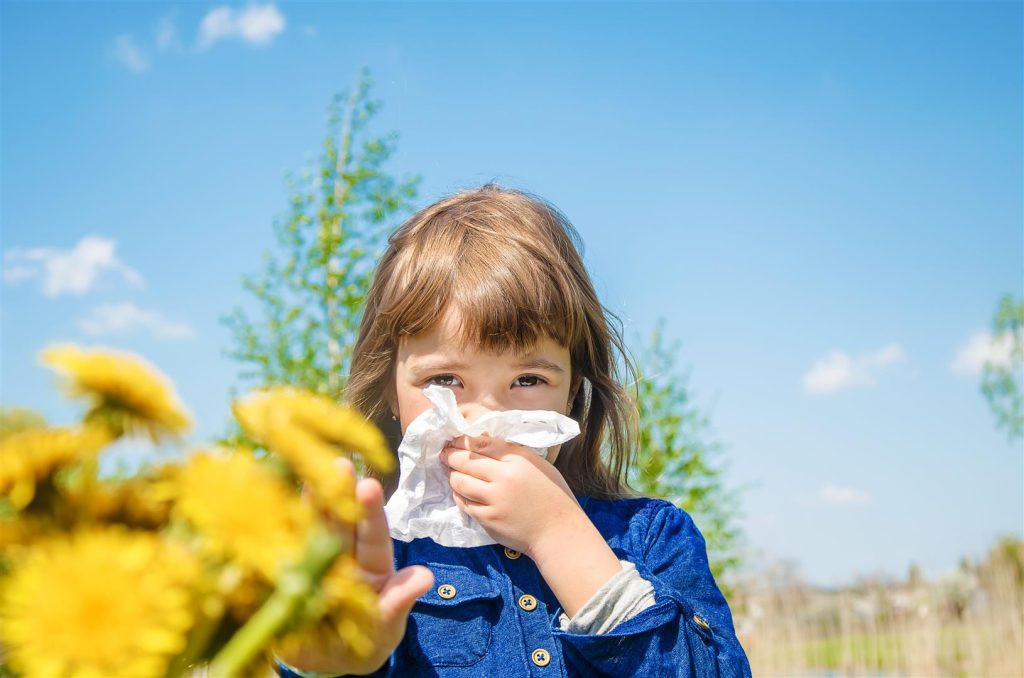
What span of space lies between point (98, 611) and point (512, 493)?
1245mm

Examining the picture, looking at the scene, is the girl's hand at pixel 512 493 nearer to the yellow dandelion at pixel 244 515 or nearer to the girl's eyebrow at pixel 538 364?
the girl's eyebrow at pixel 538 364

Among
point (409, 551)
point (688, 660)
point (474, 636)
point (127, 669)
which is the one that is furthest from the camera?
point (409, 551)

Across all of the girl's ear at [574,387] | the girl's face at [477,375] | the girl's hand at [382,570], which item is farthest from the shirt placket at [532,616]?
the girl's hand at [382,570]

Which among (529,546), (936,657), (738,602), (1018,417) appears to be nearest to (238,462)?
(529,546)

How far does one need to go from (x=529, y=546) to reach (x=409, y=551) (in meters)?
0.39

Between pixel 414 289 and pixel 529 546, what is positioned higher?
pixel 414 289

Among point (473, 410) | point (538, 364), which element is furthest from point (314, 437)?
point (538, 364)

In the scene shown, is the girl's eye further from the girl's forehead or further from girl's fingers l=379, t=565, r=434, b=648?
girl's fingers l=379, t=565, r=434, b=648

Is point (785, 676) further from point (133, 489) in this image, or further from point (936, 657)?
point (133, 489)

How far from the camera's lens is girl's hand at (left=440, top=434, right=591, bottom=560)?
160 centimetres

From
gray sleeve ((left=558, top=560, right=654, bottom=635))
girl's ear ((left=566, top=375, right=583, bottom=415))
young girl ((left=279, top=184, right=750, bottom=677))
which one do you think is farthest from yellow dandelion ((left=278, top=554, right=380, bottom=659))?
girl's ear ((left=566, top=375, right=583, bottom=415))

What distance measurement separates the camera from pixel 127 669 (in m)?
0.41

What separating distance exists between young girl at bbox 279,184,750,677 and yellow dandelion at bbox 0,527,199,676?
0.88m

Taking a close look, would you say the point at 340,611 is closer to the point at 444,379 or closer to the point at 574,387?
the point at 444,379
